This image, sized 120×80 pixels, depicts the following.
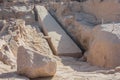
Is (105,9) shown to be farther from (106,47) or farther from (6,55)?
(6,55)

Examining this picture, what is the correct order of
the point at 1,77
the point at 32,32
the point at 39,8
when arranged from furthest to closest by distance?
the point at 39,8
the point at 32,32
the point at 1,77

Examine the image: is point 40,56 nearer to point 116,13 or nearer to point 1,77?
point 1,77

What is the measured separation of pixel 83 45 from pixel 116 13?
1.65m

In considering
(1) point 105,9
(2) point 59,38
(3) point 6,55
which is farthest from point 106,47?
(1) point 105,9

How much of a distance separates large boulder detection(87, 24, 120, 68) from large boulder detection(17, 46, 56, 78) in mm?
2531

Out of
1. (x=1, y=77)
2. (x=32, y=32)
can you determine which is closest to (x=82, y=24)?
(x=32, y=32)

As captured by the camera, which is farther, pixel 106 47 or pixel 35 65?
pixel 106 47

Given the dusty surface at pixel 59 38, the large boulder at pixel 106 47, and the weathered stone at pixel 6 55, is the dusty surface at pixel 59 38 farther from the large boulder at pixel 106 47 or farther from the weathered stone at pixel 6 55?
the weathered stone at pixel 6 55

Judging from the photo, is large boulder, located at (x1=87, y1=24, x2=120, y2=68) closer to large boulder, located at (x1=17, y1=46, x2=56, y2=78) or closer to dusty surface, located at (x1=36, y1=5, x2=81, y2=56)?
dusty surface, located at (x1=36, y1=5, x2=81, y2=56)

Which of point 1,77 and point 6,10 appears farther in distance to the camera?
point 6,10

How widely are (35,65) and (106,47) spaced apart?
120 inches

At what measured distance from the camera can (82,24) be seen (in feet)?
38.1

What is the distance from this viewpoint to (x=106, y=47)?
8250mm

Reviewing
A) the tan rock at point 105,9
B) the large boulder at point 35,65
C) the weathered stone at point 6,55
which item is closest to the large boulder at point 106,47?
the tan rock at point 105,9
